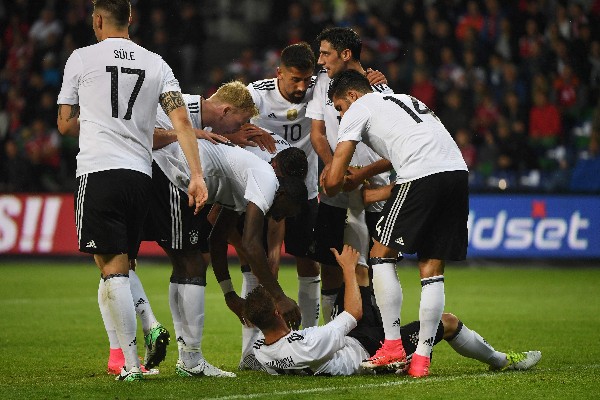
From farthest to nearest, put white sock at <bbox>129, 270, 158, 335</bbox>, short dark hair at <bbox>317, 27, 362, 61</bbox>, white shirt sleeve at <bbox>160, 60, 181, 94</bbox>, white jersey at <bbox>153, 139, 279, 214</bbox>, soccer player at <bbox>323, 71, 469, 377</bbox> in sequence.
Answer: short dark hair at <bbox>317, 27, 362, 61</bbox>
white sock at <bbox>129, 270, 158, 335</bbox>
white jersey at <bbox>153, 139, 279, 214</bbox>
soccer player at <bbox>323, 71, 469, 377</bbox>
white shirt sleeve at <bbox>160, 60, 181, 94</bbox>

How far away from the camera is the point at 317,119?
325 inches

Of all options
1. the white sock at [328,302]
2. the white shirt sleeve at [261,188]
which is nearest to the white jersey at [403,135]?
the white shirt sleeve at [261,188]

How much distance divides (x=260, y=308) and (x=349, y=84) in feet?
5.57

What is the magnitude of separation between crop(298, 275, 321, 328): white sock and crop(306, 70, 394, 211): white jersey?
656 millimetres

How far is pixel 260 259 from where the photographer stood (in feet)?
22.9

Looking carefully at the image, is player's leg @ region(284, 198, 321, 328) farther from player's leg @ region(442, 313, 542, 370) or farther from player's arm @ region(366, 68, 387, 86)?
player's leg @ region(442, 313, 542, 370)

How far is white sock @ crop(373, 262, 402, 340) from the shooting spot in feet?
23.2

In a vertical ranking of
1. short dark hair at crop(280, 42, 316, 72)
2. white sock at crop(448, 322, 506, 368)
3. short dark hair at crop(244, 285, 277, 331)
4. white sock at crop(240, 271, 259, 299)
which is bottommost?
white sock at crop(448, 322, 506, 368)

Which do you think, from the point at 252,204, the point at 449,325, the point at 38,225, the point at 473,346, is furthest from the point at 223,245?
the point at 38,225

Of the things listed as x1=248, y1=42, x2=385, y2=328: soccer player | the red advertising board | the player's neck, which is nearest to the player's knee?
the player's neck

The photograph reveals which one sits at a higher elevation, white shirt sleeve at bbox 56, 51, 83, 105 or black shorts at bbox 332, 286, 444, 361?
white shirt sleeve at bbox 56, 51, 83, 105

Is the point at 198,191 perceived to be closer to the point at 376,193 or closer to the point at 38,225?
the point at 376,193

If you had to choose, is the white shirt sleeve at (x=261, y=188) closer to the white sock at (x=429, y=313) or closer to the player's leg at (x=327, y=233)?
the white sock at (x=429, y=313)

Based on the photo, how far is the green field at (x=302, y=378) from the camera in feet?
20.4
